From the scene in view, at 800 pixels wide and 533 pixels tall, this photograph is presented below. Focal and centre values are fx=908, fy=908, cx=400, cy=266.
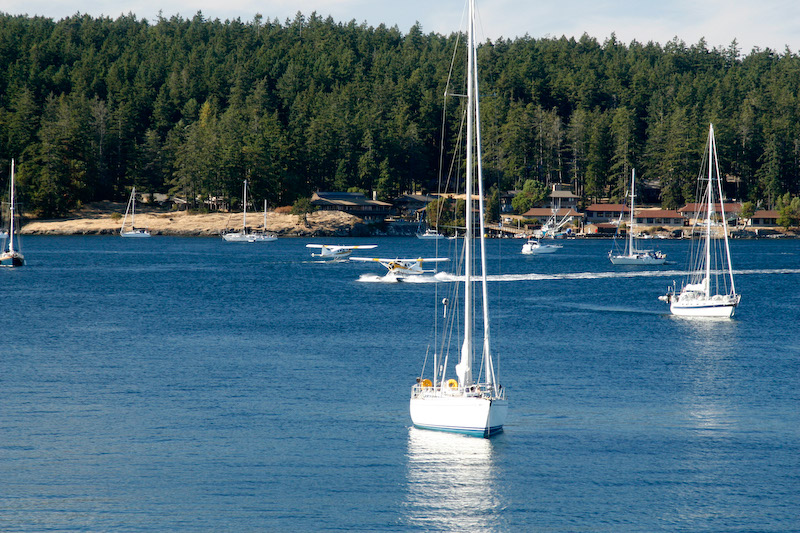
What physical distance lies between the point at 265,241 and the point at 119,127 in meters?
46.6

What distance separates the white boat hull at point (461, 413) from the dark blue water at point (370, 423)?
57 centimetres

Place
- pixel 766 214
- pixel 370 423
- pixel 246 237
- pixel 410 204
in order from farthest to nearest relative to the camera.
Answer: pixel 410 204
pixel 766 214
pixel 246 237
pixel 370 423

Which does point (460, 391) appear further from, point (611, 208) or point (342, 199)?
point (611, 208)

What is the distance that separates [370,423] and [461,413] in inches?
202

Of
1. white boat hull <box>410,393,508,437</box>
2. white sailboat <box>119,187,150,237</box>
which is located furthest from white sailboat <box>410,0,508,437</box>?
white sailboat <box>119,187,150,237</box>

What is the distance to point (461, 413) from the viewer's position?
29.2 meters

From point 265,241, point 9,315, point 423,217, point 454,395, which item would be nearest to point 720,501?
point 454,395

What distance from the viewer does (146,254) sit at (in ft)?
405

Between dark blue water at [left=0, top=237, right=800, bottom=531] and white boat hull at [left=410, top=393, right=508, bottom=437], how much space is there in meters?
0.57

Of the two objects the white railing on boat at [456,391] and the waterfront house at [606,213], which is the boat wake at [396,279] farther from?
the waterfront house at [606,213]

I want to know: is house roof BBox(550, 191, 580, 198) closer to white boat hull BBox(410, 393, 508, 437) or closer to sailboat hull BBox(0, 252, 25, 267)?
sailboat hull BBox(0, 252, 25, 267)

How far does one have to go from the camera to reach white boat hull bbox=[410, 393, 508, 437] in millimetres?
28922

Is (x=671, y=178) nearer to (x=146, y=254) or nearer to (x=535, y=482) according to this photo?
(x=146, y=254)

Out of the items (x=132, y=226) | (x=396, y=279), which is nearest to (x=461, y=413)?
(x=396, y=279)
